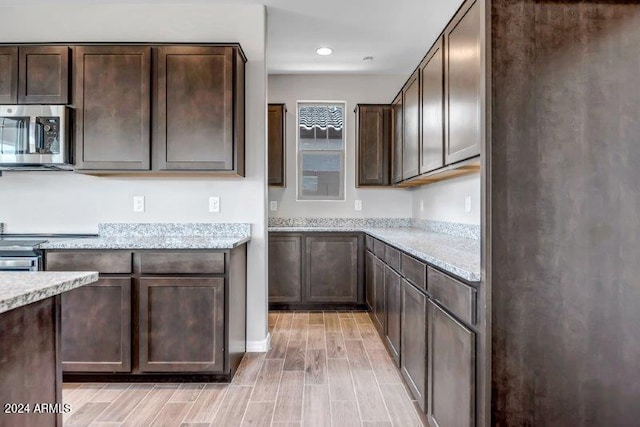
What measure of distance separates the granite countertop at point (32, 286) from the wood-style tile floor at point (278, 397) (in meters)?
1.25

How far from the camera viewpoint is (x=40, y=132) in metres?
2.59

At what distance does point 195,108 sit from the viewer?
8.66 feet

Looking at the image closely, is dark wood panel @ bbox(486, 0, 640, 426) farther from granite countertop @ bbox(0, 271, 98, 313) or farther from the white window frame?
the white window frame

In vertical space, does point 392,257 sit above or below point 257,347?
above

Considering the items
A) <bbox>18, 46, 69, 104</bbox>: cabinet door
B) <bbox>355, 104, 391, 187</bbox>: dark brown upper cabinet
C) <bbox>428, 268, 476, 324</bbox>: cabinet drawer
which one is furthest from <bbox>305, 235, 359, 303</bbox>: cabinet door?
<bbox>18, 46, 69, 104</bbox>: cabinet door

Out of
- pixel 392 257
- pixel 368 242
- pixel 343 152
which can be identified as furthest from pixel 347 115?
pixel 392 257

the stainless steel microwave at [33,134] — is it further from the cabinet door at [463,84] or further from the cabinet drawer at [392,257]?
the cabinet door at [463,84]

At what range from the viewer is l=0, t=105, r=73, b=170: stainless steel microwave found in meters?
2.57

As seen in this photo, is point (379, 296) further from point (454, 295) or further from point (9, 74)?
point (9, 74)

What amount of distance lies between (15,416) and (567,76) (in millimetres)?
1979

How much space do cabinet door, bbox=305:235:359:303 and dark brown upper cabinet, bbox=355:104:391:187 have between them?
2.53 ft

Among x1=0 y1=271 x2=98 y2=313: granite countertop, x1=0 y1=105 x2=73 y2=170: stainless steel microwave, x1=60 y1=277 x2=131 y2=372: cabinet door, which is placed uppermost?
x1=0 y1=105 x2=73 y2=170: stainless steel microwave

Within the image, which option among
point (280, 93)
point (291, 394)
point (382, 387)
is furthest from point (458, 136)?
point (280, 93)

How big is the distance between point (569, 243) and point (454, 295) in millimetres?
444
